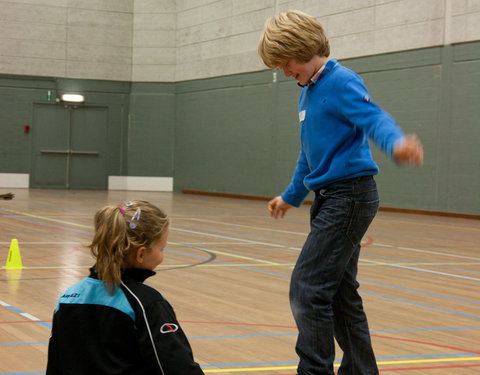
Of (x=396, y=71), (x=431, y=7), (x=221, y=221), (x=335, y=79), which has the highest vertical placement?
(x=431, y=7)

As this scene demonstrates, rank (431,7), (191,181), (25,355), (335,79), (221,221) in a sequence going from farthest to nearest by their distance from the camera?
(191,181), (431,7), (221,221), (25,355), (335,79)

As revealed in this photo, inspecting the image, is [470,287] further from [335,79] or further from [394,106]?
[394,106]

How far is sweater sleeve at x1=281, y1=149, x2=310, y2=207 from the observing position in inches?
134

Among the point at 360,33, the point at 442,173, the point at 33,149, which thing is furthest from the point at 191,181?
the point at 442,173

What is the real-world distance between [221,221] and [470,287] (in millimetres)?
7560

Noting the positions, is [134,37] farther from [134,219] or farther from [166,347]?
[166,347]

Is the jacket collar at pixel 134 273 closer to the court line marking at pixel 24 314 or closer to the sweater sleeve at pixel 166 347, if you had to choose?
the sweater sleeve at pixel 166 347

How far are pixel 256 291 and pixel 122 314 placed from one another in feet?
14.1

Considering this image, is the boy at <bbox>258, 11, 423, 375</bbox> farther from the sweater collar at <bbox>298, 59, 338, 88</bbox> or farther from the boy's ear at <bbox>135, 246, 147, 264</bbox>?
the boy's ear at <bbox>135, 246, 147, 264</bbox>

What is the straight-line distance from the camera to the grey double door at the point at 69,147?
84.9 feet

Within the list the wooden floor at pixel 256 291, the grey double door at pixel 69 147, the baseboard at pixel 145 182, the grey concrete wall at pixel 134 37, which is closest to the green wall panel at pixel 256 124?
the baseboard at pixel 145 182

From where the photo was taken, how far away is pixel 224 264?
807 centimetres

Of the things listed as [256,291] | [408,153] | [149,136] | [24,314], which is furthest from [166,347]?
[149,136]

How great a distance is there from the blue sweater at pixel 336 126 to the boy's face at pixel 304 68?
0.11ft
